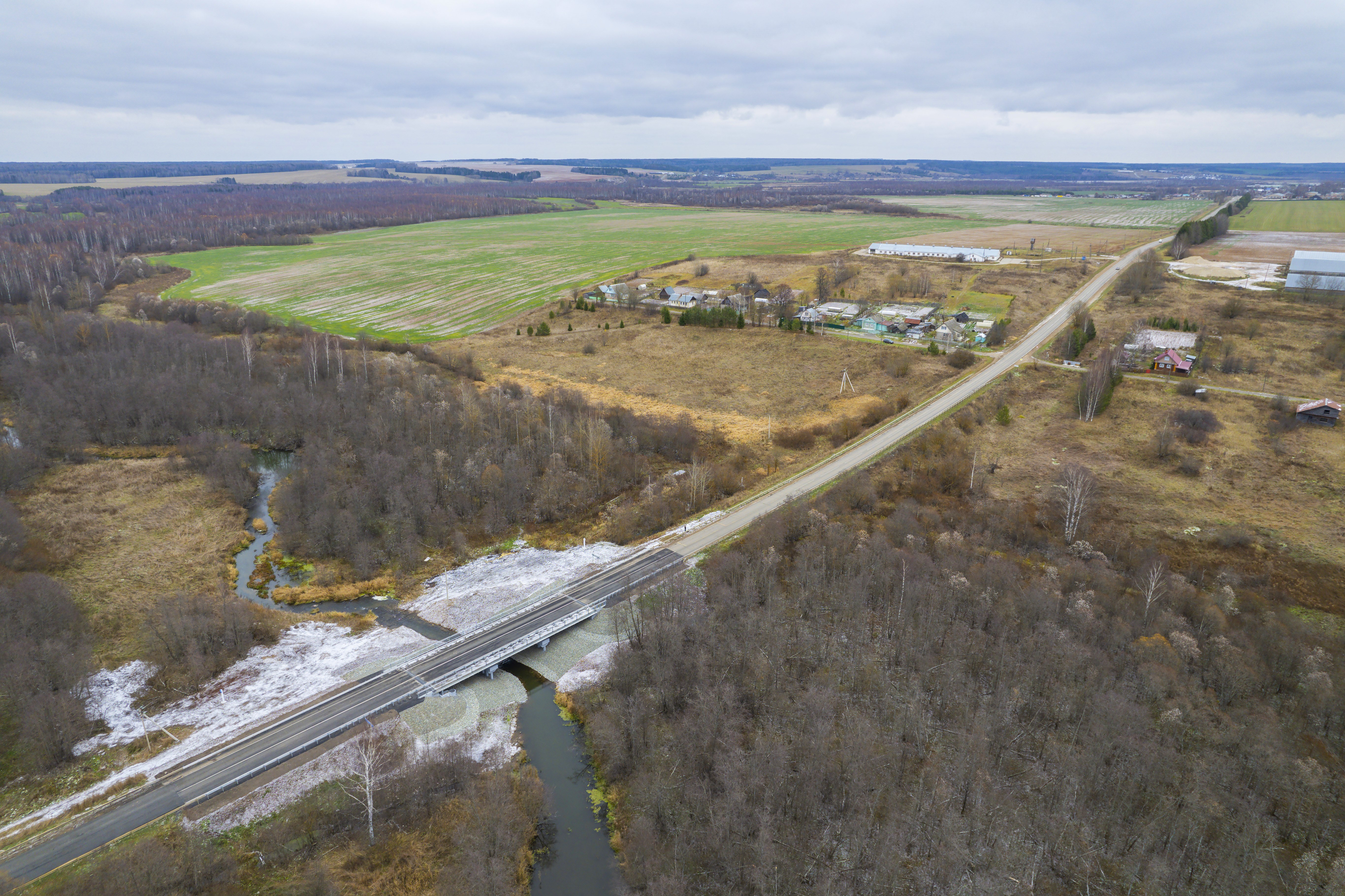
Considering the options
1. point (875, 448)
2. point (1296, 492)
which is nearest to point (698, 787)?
point (875, 448)

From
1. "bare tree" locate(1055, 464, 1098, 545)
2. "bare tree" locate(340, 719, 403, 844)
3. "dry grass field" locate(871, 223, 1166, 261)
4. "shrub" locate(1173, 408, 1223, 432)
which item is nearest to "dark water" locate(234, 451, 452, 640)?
"bare tree" locate(340, 719, 403, 844)

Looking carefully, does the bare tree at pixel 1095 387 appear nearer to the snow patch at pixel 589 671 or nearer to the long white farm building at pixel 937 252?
the snow patch at pixel 589 671

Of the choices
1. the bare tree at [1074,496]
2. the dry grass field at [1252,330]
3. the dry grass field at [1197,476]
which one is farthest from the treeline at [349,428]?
the dry grass field at [1252,330]

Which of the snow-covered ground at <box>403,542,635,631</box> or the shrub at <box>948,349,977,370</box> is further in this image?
the shrub at <box>948,349,977,370</box>

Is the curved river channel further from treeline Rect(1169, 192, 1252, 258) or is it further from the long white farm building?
treeline Rect(1169, 192, 1252, 258)

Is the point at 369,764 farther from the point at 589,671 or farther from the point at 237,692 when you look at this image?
the point at 237,692
